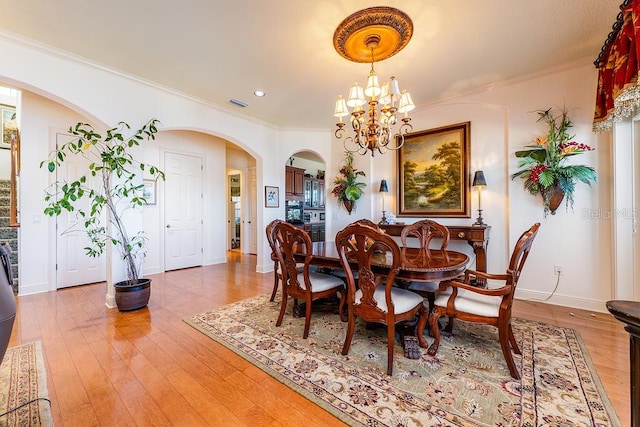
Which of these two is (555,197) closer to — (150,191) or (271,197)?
(271,197)

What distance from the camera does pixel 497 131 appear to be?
3672 mm

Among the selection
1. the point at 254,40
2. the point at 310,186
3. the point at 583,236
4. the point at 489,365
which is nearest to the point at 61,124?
the point at 254,40

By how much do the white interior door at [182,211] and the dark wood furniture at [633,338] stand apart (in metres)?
5.73

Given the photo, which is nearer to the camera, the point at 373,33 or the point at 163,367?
the point at 163,367

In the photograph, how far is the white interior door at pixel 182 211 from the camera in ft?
16.9

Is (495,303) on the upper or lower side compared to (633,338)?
lower

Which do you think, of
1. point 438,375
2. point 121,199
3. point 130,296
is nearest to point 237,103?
point 121,199

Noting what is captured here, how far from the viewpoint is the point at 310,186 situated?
306 inches

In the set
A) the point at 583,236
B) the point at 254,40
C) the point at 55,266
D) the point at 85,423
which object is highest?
the point at 254,40

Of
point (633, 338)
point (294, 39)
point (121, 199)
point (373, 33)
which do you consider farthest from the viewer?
point (121, 199)

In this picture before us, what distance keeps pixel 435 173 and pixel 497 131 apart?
3.06 ft

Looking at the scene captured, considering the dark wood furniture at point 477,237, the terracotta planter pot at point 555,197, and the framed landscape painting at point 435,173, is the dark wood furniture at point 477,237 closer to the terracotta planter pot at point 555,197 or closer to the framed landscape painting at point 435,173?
the framed landscape painting at point 435,173

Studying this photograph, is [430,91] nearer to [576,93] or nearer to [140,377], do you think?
[576,93]

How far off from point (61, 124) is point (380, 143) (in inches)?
179
